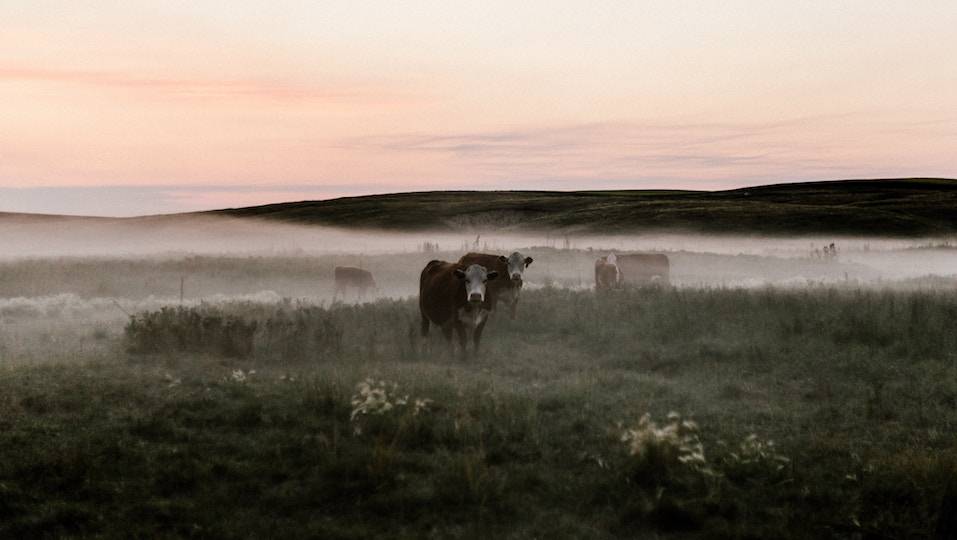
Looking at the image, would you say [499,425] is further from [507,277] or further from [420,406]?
[507,277]

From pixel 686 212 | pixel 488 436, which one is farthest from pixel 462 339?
pixel 686 212

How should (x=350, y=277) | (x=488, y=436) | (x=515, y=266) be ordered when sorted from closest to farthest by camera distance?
(x=488, y=436) → (x=515, y=266) → (x=350, y=277)

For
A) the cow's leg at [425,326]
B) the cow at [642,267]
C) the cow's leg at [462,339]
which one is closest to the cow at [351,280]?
the cow at [642,267]

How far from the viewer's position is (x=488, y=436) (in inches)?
425

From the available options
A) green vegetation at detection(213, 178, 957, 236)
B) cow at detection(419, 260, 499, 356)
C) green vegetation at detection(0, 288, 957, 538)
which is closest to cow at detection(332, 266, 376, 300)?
cow at detection(419, 260, 499, 356)

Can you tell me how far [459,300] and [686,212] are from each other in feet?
275

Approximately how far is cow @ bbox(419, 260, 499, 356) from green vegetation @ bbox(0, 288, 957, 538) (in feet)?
2.06

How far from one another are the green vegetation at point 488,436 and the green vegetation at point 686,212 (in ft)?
234

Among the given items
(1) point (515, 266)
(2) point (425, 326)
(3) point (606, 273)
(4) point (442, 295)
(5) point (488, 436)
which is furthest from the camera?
(3) point (606, 273)

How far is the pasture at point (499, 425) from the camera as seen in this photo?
27.7 feet

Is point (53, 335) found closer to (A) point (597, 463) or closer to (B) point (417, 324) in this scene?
(B) point (417, 324)

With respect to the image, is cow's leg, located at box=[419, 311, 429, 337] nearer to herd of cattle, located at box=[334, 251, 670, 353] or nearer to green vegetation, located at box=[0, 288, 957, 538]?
herd of cattle, located at box=[334, 251, 670, 353]

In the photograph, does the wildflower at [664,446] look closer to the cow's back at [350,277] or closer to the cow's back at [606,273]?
the cow's back at [606,273]

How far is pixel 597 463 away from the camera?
982 centimetres
